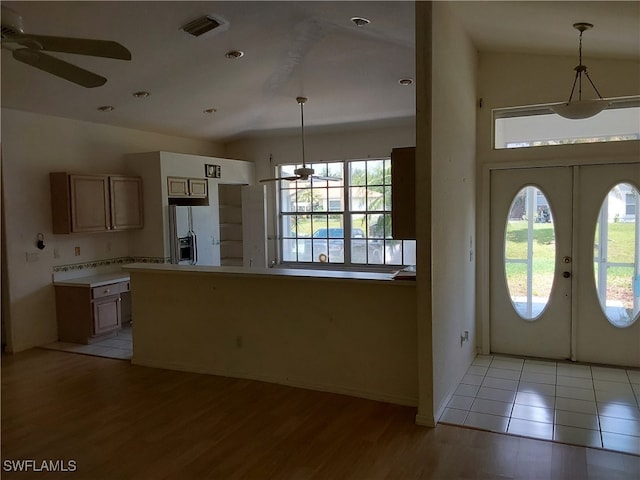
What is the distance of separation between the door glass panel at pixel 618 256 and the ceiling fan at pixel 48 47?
13.8 ft

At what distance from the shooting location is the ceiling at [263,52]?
3.51m

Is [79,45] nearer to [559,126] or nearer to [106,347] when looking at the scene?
[106,347]

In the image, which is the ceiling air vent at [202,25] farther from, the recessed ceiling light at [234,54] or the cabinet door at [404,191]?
the cabinet door at [404,191]

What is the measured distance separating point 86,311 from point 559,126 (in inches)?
211

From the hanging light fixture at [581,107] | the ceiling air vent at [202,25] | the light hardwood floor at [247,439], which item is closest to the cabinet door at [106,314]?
the light hardwood floor at [247,439]

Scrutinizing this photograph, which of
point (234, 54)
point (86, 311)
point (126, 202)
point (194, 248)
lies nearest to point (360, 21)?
point (234, 54)

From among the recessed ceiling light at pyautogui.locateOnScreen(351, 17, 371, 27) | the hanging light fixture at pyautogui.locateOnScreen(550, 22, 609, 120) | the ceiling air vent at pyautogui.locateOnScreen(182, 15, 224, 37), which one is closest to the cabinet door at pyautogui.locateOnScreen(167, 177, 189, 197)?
the ceiling air vent at pyautogui.locateOnScreen(182, 15, 224, 37)

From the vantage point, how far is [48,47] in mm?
2451

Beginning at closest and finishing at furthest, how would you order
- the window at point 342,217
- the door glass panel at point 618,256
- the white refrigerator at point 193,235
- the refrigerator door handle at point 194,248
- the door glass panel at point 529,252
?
the door glass panel at point 618,256 → the door glass panel at point 529,252 → the white refrigerator at point 193,235 → the refrigerator door handle at point 194,248 → the window at point 342,217

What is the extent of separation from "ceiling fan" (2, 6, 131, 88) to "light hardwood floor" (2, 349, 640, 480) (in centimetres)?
234

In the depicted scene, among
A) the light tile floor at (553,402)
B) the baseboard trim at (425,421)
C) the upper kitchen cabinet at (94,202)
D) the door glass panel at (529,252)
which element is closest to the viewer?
the light tile floor at (553,402)

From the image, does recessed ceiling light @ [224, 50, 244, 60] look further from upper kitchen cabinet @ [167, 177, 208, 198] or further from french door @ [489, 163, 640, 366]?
french door @ [489, 163, 640, 366]

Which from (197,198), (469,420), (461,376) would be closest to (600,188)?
(461,376)

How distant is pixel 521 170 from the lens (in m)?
4.70
